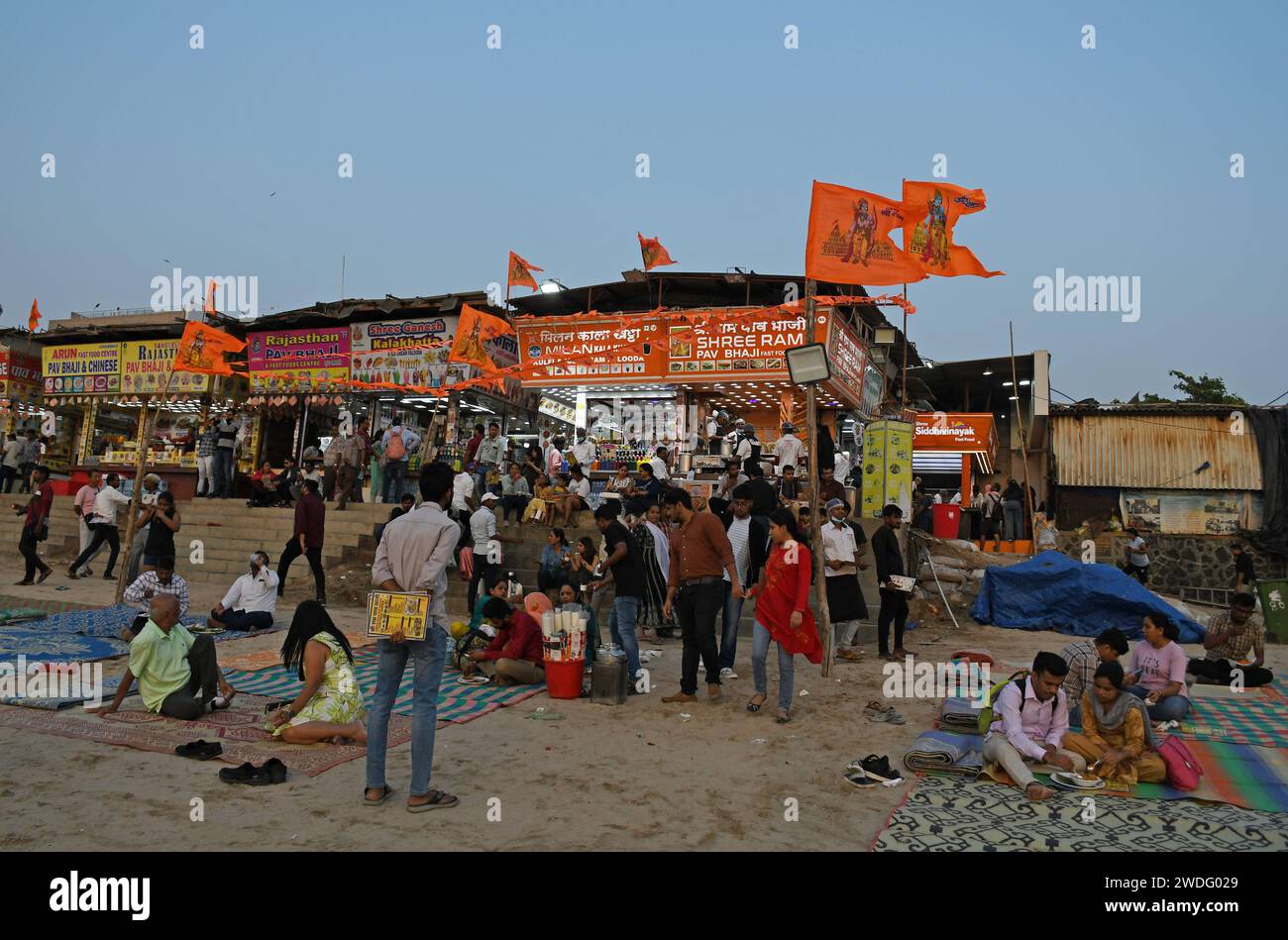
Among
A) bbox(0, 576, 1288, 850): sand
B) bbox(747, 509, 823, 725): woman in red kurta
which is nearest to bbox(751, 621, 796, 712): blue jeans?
bbox(747, 509, 823, 725): woman in red kurta

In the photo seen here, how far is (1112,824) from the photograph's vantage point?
4.50 metres

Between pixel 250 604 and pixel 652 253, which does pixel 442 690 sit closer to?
pixel 250 604

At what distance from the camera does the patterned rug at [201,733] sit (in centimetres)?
538

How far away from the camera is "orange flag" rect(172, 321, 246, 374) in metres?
15.3

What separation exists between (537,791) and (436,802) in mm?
642

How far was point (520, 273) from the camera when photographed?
21.0 metres

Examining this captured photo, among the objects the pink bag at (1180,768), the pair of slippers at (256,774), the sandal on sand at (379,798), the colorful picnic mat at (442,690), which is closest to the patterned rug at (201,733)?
the pair of slippers at (256,774)

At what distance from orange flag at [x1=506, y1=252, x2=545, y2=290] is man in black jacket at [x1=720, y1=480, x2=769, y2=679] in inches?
545

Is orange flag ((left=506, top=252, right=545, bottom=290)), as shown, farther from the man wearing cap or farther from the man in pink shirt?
the man wearing cap

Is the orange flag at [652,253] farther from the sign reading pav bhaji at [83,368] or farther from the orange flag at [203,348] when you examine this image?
the sign reading pav bhaji at [83,368]

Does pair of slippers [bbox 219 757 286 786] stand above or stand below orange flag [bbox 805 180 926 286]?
below

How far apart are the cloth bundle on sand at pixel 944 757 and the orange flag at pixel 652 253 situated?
56.7 feet
